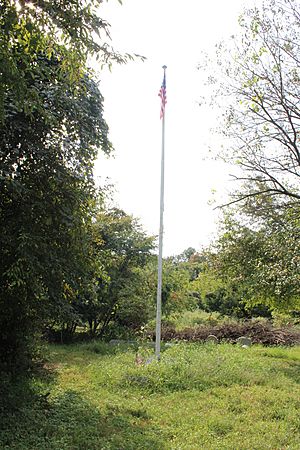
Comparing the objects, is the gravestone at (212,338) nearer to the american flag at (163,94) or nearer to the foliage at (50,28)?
the american flag at (163,94)

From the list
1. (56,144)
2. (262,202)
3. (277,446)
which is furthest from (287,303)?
(56,144)

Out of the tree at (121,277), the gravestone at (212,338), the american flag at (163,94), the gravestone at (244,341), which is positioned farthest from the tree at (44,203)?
the gravestone at (244,341)

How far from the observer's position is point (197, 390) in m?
8.21

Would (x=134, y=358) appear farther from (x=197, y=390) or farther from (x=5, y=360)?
(x=5, y=360)

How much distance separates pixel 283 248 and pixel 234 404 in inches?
→ 125

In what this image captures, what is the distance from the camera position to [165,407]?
281 inches

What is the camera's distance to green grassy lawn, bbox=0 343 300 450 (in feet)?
18.1

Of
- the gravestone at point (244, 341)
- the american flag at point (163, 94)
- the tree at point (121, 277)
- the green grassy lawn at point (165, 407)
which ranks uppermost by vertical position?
the american flag at point (163, 94)

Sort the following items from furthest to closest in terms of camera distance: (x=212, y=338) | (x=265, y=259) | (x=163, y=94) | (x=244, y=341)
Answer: (x=212, y=338), (x=244, y=341), (x=163, y=94), (x=265, y=259)

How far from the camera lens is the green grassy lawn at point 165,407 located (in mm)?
5520

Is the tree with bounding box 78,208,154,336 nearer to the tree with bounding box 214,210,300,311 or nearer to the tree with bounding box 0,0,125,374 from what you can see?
the tree with bounding box 214,210,300,311

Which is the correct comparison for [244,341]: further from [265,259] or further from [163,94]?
[163,94]

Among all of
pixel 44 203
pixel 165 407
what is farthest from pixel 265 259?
pixel 44 203

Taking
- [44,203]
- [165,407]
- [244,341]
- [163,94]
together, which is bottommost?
[165,407]
